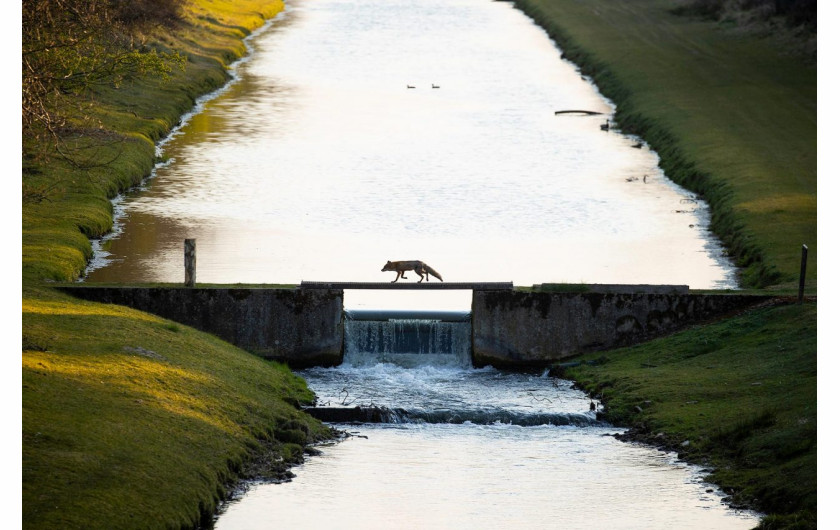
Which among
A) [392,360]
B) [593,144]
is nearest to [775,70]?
[593,144]

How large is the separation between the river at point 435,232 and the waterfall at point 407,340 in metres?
0.50

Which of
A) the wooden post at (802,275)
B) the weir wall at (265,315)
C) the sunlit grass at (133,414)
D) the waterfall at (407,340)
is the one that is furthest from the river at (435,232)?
the wooden post at (802,275)

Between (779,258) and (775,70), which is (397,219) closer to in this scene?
(779,258)

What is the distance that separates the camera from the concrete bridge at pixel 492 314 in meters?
39.8

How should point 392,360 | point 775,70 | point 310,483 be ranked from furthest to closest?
1. point 775,70
2. point 392,360
3. point 310,483

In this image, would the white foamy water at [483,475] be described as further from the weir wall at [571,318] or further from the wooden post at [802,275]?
the wooden post at [802,275]

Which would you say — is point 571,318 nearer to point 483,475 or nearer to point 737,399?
point 737,399

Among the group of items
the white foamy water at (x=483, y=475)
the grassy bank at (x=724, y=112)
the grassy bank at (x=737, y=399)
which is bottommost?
the white foamy water at (x=483, y=475)

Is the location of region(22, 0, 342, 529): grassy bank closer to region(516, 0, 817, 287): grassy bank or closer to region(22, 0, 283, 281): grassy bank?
region(22, 0, 283, 281): grassy bank

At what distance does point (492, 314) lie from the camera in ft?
131

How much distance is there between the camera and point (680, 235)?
5475cm

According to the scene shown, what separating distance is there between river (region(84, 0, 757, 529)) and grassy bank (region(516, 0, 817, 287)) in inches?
59.0

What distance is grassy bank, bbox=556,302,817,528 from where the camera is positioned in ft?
94.4

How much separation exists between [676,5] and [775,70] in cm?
3948
